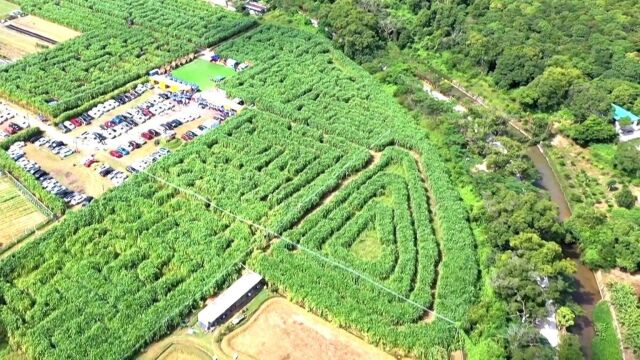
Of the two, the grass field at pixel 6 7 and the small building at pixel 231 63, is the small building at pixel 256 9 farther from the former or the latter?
the grass field at pixel 6 7

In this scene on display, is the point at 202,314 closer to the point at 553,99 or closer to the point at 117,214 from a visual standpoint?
the point at 117,214

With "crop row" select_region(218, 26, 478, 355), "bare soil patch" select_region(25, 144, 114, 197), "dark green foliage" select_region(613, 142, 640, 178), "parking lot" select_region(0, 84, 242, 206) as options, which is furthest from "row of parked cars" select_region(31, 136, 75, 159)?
"dark green foliage" select_region(613, 142, 640, 178)

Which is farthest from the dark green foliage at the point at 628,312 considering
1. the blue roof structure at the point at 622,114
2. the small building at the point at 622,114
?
the blue roof structure at the point at 622,114

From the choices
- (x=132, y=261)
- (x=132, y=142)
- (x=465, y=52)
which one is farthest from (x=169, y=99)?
(x=465, y=52)

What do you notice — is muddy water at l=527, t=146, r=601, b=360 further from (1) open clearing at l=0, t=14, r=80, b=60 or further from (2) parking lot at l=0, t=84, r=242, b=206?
(1) open clearing at l=0, t=14, r=80, b=60

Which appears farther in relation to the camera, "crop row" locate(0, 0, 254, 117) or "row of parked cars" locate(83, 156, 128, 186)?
"crop row" locate(0, 0, 254, 117)

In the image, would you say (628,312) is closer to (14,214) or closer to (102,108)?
(14,214)

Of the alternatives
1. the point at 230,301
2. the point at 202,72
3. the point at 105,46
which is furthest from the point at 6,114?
the point at 230,301
